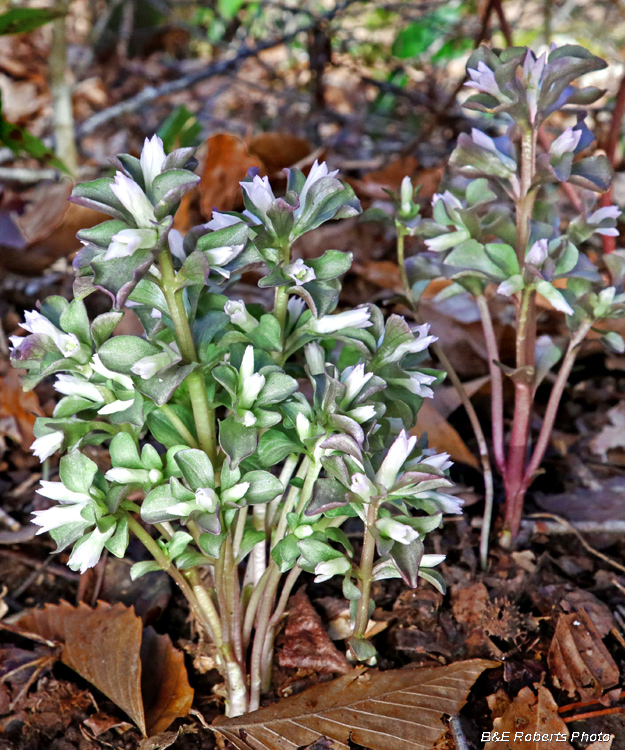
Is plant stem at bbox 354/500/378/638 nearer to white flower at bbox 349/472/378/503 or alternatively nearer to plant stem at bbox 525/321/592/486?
white flower at bbox 349/472/378/503

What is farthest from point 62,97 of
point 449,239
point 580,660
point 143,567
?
point 580,660

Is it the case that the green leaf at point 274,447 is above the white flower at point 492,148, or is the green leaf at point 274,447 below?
below

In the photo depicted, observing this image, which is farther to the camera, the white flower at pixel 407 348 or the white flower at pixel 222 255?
the white flower at pixel 407 348

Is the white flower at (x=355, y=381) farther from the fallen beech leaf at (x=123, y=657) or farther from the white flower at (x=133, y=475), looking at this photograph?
the fallen beech leaf at (x=123, y=657)

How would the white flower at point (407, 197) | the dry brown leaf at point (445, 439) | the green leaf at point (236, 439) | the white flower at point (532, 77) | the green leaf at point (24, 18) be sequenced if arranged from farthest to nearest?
the green leaf at point (24, 18) → the dry brown leaf at point (445, 439) → the white flower at point (407, 197) → the white flower at point (532, 77) → the green leaf at point (236, 439)

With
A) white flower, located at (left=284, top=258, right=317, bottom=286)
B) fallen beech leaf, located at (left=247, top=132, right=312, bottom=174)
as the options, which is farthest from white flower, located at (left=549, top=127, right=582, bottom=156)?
fallen beech leaf, located at (left=247, top=132, right=312, bottom=174)

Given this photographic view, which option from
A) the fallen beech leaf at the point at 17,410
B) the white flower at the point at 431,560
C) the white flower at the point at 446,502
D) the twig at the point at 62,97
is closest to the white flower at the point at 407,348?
the white flower at the point at 446,502

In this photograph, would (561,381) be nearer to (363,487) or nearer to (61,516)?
(363,487)
